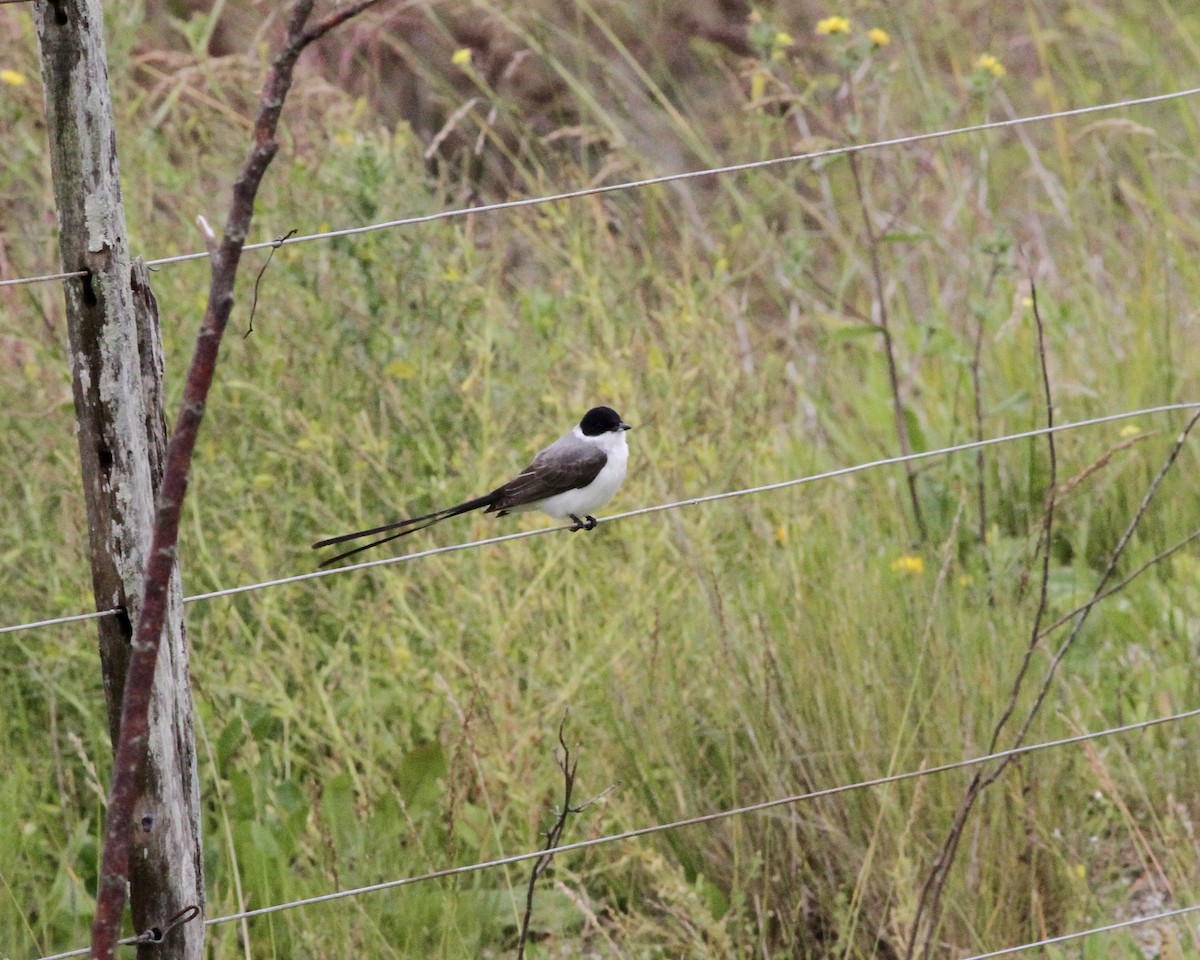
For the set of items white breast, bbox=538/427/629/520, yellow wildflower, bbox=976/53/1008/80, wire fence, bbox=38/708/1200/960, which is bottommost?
wire fence, bbox=38/708/1200/960

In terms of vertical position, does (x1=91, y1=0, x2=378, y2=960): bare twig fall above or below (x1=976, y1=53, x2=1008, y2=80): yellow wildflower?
below

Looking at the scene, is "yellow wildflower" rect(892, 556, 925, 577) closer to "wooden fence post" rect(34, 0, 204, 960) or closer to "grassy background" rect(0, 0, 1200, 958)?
"grassy background" rect(0, 0, 1200, 958)

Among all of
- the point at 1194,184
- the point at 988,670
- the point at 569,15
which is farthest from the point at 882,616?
the point at 569,15

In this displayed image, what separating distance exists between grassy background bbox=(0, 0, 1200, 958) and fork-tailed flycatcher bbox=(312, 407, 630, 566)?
228mm

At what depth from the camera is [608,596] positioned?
337cm

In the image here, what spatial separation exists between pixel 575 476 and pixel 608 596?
0.59 meters

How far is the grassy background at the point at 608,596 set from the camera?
9.09 feet

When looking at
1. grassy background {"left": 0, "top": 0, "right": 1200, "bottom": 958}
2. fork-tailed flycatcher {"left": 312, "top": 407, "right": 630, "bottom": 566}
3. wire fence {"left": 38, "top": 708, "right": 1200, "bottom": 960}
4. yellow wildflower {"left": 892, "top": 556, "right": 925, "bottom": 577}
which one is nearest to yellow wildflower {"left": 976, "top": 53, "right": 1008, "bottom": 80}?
grassy background {"left": 0, "top": 0, "right": 1200, "bottom": 958}

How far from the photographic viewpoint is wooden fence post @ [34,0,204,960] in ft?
5.46

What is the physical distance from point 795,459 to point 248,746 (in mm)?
1746

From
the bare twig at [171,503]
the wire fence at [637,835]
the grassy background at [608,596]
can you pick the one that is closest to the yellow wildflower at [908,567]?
the grassy background at [608,596]

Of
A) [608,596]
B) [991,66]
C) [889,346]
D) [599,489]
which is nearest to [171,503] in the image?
[599,489]

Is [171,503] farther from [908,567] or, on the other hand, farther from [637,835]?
[908,567]

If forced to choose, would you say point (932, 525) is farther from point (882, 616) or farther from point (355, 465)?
point (355, 465)
